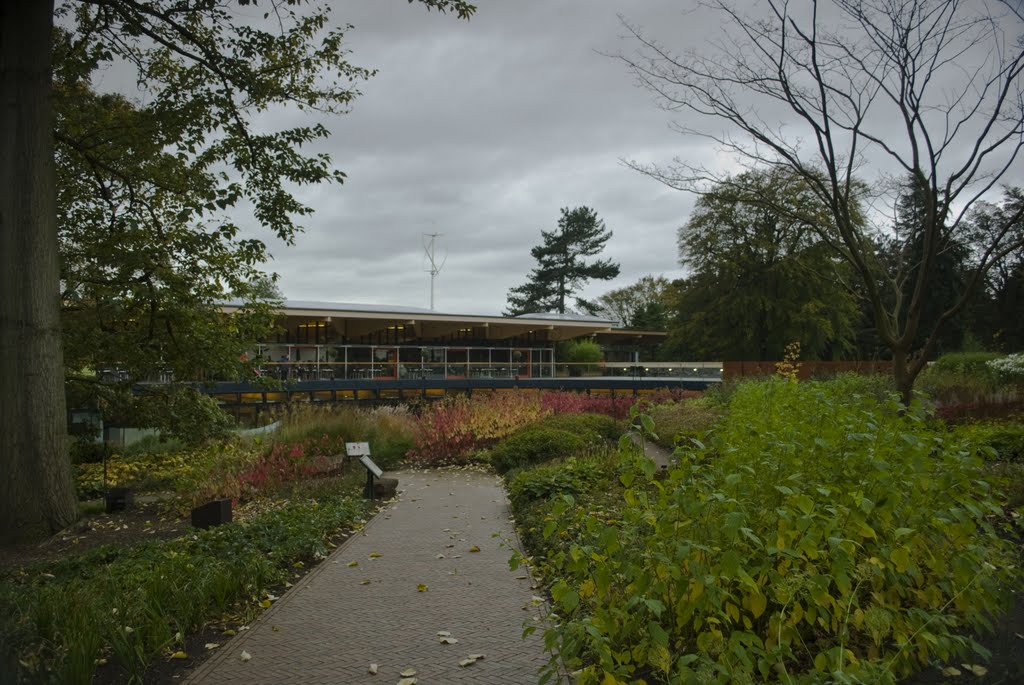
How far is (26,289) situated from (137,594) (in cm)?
469

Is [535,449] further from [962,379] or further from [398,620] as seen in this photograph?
[962,379]

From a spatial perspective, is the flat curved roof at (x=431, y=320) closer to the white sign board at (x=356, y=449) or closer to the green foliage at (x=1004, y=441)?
the white sign board at (x=356, y=449)

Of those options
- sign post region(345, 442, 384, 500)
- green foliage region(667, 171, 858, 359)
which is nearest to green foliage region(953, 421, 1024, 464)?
sign post region(345, 442, 384, 500)

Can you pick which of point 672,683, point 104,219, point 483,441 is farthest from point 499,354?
point 672,683

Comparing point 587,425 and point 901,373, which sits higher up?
point 901,373

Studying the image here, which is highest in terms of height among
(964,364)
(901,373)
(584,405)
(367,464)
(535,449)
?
(901,373)

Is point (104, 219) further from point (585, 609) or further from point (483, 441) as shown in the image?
point (585, 609)

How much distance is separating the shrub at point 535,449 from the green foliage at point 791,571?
790 cm

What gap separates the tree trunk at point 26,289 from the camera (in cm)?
766

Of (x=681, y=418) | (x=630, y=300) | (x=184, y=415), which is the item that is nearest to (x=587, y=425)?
(x=681, y=418)

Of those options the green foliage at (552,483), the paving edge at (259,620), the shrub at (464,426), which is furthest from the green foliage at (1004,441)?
the shrub at (464,426)

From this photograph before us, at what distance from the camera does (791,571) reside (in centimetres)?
361

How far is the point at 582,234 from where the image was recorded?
188 feet

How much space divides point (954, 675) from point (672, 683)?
5.16 ft
